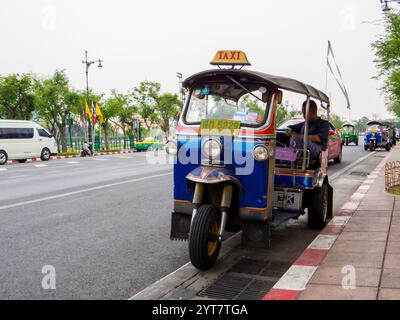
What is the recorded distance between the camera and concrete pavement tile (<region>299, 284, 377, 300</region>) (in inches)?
148

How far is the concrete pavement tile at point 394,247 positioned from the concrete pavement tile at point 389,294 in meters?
1.31

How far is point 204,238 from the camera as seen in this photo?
4492mm

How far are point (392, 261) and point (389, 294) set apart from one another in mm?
1030

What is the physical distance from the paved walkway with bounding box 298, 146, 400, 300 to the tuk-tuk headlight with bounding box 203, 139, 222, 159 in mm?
1703

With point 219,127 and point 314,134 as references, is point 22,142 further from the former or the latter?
point 219,127

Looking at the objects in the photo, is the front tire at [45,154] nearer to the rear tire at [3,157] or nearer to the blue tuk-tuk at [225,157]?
the rear tire at [3,157]

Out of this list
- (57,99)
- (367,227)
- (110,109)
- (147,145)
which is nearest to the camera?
(367,227)

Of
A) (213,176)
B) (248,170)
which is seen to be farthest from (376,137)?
(213,176)

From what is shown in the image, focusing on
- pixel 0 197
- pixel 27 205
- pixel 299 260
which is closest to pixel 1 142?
pixel 0 197

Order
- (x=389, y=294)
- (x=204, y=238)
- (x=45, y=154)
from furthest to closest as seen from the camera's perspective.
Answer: (x=45, y=154) → (x=204, y=238) → (x=389, y=294)

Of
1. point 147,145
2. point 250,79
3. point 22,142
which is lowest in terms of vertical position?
point 147,145

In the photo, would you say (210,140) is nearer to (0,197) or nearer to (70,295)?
(70,295)

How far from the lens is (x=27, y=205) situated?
8641 mm

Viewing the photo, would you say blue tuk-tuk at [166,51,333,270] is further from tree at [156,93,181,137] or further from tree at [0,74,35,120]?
tree at [156,93,181,137]
